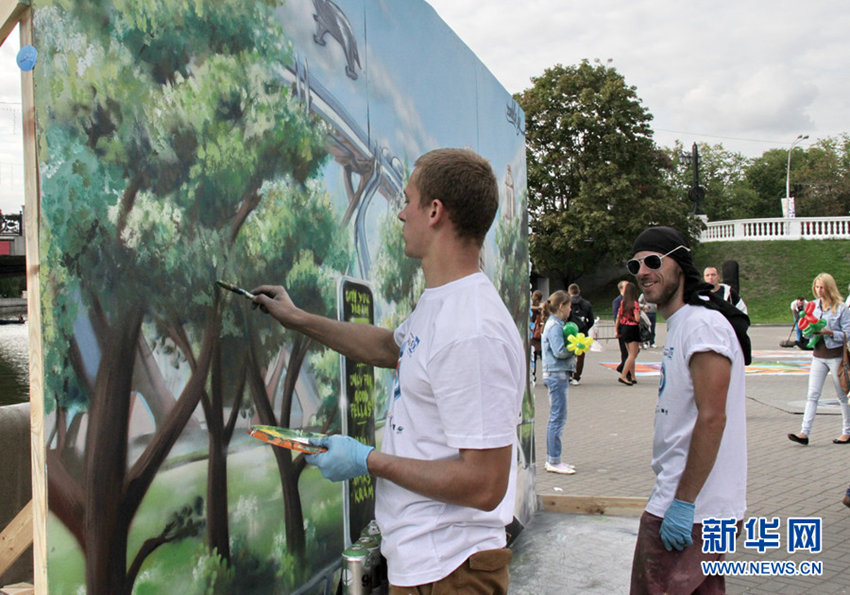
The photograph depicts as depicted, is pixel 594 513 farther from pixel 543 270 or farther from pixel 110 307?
pixel 543 270

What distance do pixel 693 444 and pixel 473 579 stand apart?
1251 mm

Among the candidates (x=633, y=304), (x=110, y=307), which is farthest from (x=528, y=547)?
(x=633, y=304)

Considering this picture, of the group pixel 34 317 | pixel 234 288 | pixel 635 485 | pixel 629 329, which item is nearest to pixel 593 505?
pixel 635 485

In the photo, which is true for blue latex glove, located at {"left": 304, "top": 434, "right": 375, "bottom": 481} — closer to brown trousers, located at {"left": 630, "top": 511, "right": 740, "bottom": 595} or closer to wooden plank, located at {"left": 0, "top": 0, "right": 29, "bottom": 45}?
wooden plank, located at {"left": 0, "top": 0, "right": 29, "bottom": 45}

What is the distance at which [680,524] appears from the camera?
9.16ft

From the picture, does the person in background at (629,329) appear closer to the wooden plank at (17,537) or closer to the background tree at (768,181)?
the wooden plank at (17,537)

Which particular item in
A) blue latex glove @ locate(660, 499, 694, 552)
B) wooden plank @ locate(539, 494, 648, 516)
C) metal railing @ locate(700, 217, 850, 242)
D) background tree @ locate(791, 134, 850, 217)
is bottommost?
wooden plank @ locate(539, 494, 648, 516)

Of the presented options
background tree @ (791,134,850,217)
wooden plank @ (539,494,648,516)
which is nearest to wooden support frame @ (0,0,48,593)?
wooden plank @ (539,494,648,516)

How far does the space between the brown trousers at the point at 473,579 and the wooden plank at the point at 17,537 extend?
1024 mm

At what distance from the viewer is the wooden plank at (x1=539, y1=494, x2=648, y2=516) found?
19.0 ft

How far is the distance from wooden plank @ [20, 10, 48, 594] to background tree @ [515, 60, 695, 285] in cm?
4029

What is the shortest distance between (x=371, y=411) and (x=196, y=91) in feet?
5.61

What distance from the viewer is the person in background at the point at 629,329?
1395 centimetres

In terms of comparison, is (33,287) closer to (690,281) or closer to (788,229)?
(690,281)
